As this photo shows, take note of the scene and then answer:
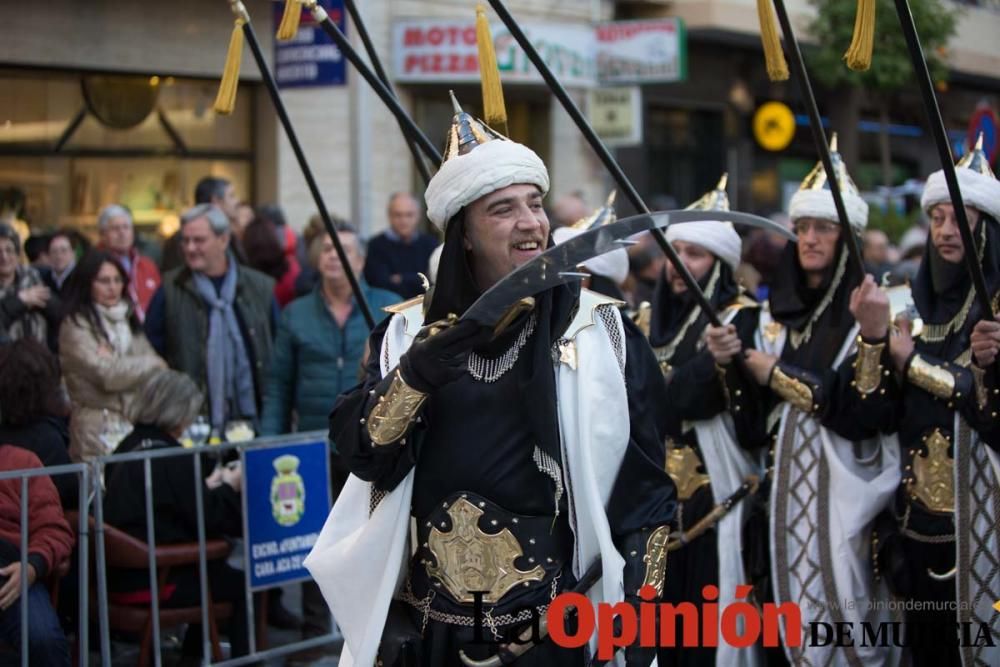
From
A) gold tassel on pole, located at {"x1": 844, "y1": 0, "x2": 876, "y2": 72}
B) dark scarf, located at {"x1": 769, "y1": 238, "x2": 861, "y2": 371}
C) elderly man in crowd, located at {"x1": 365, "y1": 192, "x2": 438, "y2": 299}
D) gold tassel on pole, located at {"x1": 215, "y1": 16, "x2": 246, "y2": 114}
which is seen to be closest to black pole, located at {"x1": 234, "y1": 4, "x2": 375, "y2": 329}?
gold tassel on pole, located at {"x1": 215, "y1": 16, "x2": 246, "y2": 114}

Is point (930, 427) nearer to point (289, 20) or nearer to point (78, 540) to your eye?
point (289, 20)

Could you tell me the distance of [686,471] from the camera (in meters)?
6.45

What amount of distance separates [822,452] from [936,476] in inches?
19.7

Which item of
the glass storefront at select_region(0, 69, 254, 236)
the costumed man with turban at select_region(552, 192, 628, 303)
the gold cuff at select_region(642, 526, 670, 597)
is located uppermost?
the glass storefront at select_region(0, 69, 254, 236)

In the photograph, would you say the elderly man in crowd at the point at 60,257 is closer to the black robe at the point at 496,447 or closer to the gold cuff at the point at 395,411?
the black robe at the point at 496,447

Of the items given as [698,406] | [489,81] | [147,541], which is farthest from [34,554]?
[489,81]

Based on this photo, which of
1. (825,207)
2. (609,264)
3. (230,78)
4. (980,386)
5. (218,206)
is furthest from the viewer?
(218,206)

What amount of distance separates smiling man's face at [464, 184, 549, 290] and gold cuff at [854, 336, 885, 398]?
2.06 m

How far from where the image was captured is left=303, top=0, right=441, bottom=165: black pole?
4.54 meters

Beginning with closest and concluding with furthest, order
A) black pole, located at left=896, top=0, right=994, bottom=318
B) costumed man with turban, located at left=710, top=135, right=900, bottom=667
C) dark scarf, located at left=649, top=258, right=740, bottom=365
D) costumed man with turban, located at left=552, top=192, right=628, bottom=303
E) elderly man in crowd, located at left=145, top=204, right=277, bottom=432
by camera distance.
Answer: black pole, located at left=896, top=0, right=994, bottom=318
costumed man with turban, located at left=710, top=135, right=900, bottom=667
dark scarf, located at left=649, top=258, right=740, bottom=365
costumed man with turban, located at left=552, top=192, right=628, bottom=303
elderly man in crowd, located at left=145, top=204, right=277, bottom=432

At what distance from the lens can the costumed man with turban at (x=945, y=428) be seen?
5629 mm

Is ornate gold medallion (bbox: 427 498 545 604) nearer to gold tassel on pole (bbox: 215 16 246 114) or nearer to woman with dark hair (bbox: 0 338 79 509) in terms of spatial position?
gold tassel on pole (bbox: 215 16 246 114)

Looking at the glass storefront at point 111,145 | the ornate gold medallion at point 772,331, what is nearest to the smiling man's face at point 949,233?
the ornate gold medallion at point 772,331

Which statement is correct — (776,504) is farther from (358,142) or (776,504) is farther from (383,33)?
(383,33)
